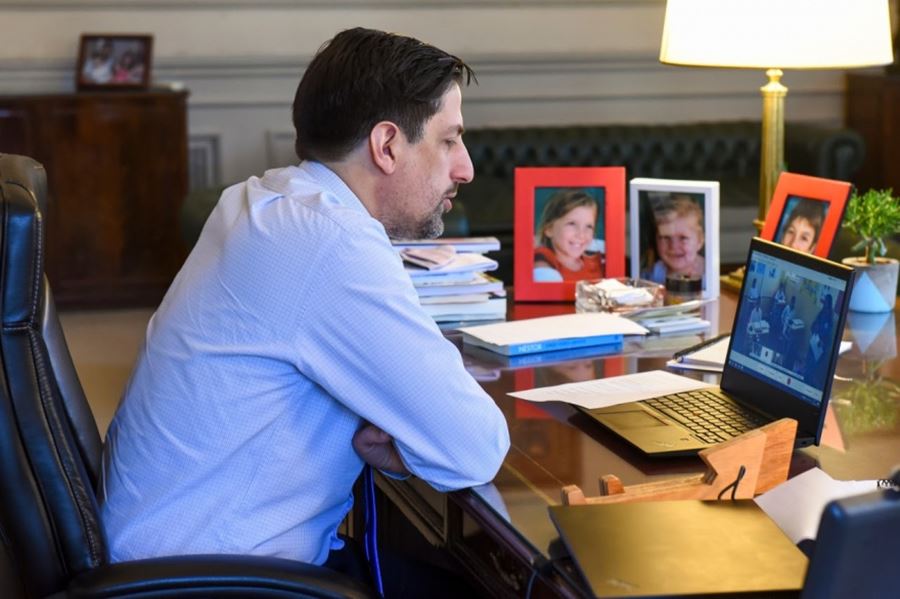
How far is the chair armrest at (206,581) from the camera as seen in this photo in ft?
4.86

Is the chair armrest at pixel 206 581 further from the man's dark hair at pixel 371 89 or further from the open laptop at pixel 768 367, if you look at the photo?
the man's dark hair at pixel 371 89

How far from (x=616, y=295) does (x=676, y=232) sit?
260 mm

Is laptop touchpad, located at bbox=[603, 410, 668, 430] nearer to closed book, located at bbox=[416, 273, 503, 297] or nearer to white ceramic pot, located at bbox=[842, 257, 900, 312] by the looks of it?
closed book, located at bbox=[416, 273, 503, 297]

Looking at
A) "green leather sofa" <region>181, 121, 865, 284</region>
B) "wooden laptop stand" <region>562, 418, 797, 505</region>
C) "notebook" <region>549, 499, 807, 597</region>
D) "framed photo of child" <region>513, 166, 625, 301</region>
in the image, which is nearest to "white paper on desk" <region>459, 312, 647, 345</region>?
"framed photo of child" <region>513, 166, 625, 301</region>

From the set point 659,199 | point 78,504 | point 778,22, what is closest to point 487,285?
point 659,199

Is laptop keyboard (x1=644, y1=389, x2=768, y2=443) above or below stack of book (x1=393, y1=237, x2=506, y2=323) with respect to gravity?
below

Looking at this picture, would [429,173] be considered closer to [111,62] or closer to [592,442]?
[592,442]

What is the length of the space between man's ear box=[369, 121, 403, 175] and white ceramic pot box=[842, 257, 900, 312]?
1.14 m

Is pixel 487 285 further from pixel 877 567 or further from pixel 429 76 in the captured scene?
pixel 877 567

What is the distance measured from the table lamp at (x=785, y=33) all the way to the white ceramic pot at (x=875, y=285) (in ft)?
1.32

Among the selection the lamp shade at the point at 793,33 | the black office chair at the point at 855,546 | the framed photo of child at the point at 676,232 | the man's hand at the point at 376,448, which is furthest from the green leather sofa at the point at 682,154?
the black office chair at the point at 855,546

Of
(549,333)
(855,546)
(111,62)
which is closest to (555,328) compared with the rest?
(549,333)

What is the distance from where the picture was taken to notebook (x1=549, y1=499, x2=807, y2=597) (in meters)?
1.23

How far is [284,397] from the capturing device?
165 cm
